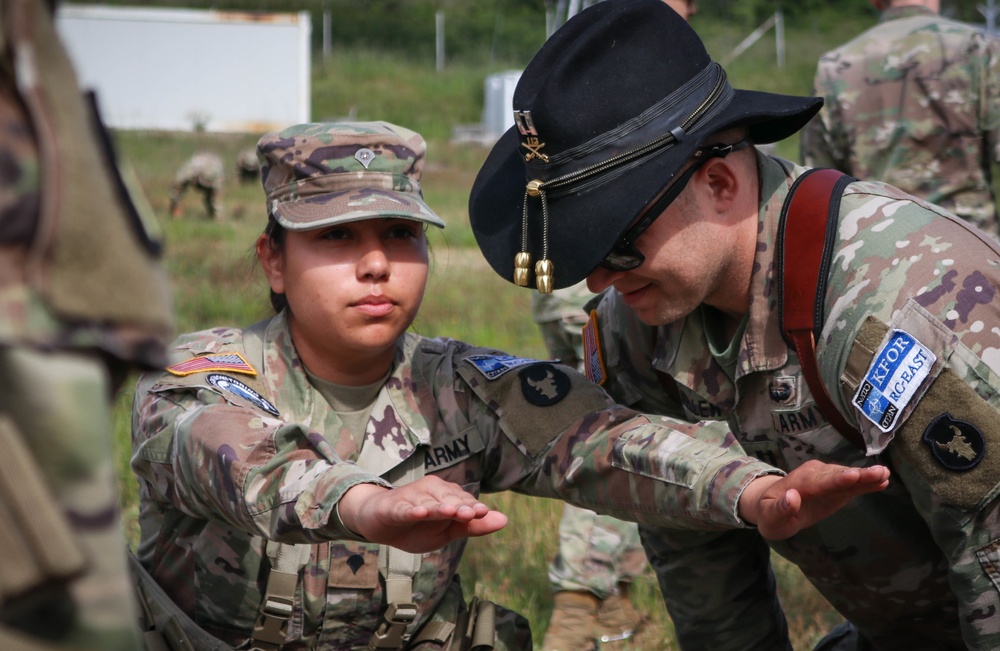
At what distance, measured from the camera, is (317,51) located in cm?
3142

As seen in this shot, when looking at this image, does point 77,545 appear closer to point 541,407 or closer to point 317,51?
point 541,407

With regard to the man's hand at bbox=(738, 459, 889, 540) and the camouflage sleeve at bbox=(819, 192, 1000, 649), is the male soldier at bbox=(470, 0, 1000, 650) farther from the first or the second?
the man's hand at bbox=(738, 459, 889, 540)

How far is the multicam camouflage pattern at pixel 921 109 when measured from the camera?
16.9 ft

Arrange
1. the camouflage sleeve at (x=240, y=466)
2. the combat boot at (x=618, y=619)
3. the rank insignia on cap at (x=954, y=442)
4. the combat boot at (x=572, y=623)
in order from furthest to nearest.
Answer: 1. the combat boot at (x=618, y=619)
2. the combat boot at (x=572, y=623)
3. the rank insignia on cap at (x=954, y=442)
4. the camouflage sleeve at (x=240, y=466)

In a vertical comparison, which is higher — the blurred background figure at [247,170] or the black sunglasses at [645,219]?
the black sunglasses at [645,219]

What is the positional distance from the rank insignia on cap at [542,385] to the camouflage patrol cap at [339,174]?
420mm

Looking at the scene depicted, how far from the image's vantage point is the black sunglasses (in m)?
2.68

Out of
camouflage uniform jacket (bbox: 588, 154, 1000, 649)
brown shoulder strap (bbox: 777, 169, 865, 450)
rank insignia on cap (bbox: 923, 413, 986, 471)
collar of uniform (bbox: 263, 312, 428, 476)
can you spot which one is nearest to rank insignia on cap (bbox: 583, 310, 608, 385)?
camouflage uniform jacket (bbox: 588, 154, 1000, 649)

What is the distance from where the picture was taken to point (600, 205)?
8.85ft

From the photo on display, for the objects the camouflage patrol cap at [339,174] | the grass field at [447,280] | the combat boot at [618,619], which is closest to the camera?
the camouflage patrol cap at [339,174]

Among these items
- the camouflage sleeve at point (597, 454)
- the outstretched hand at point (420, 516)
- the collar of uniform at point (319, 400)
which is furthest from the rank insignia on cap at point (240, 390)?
the outstretched hand at point (420, 516)

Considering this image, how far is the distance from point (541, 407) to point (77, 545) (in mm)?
1863

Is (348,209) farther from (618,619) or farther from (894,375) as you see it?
(618,619)

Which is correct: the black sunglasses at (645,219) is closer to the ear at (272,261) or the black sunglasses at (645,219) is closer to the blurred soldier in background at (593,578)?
the ear at (272,261)
